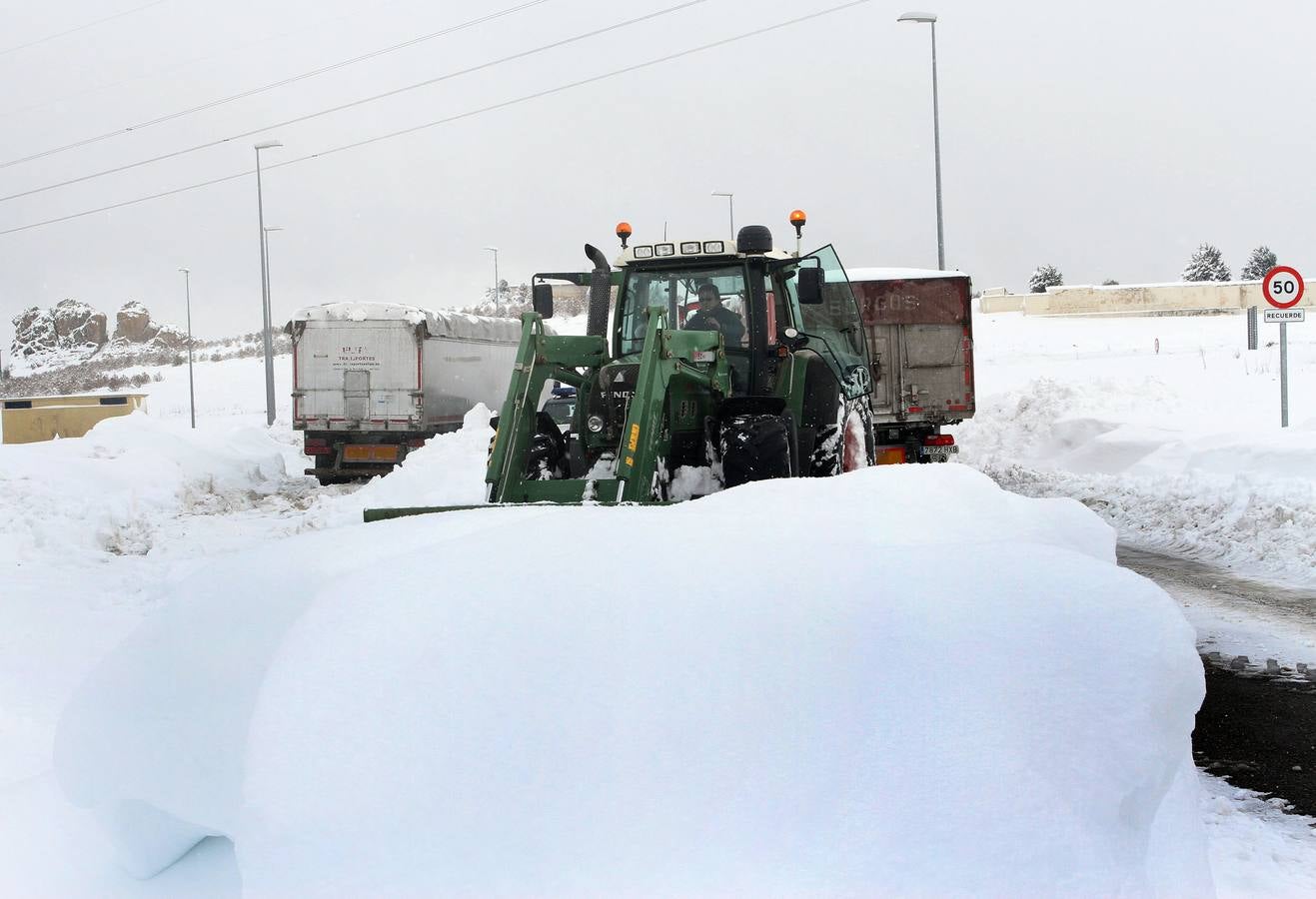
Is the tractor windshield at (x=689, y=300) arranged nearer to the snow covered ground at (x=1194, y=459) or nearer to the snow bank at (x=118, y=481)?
the snow covered ground at (x=1194, y=459)

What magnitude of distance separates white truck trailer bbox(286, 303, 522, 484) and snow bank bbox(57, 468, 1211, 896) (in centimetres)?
1647

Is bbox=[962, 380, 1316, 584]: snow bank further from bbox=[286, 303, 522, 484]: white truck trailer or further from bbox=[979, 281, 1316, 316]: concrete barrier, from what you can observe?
bbox=[979, 281, 1316, 316]: concrete barrier

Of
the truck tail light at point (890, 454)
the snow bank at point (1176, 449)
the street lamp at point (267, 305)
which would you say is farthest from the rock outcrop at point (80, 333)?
the truck tail light at point (890, 454)

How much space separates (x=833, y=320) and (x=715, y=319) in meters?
1.68

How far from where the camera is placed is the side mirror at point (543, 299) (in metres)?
8.45

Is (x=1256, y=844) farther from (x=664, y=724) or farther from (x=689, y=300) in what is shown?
(x=689, y=300)

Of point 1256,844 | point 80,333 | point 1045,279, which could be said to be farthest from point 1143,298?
point 80,333

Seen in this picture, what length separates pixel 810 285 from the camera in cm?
805

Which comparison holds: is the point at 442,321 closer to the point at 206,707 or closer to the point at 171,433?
the point at 171,433

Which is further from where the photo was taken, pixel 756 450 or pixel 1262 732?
pixel 756 450

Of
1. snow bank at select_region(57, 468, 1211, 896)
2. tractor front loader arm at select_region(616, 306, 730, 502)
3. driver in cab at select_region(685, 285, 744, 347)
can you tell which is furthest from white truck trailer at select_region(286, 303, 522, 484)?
snow bank at select_region(57, 468, 1211, 896)

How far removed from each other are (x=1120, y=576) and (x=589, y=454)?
5.49m

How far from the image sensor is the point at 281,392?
5581cm

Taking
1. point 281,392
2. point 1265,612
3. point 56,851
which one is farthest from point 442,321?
point 281,392
